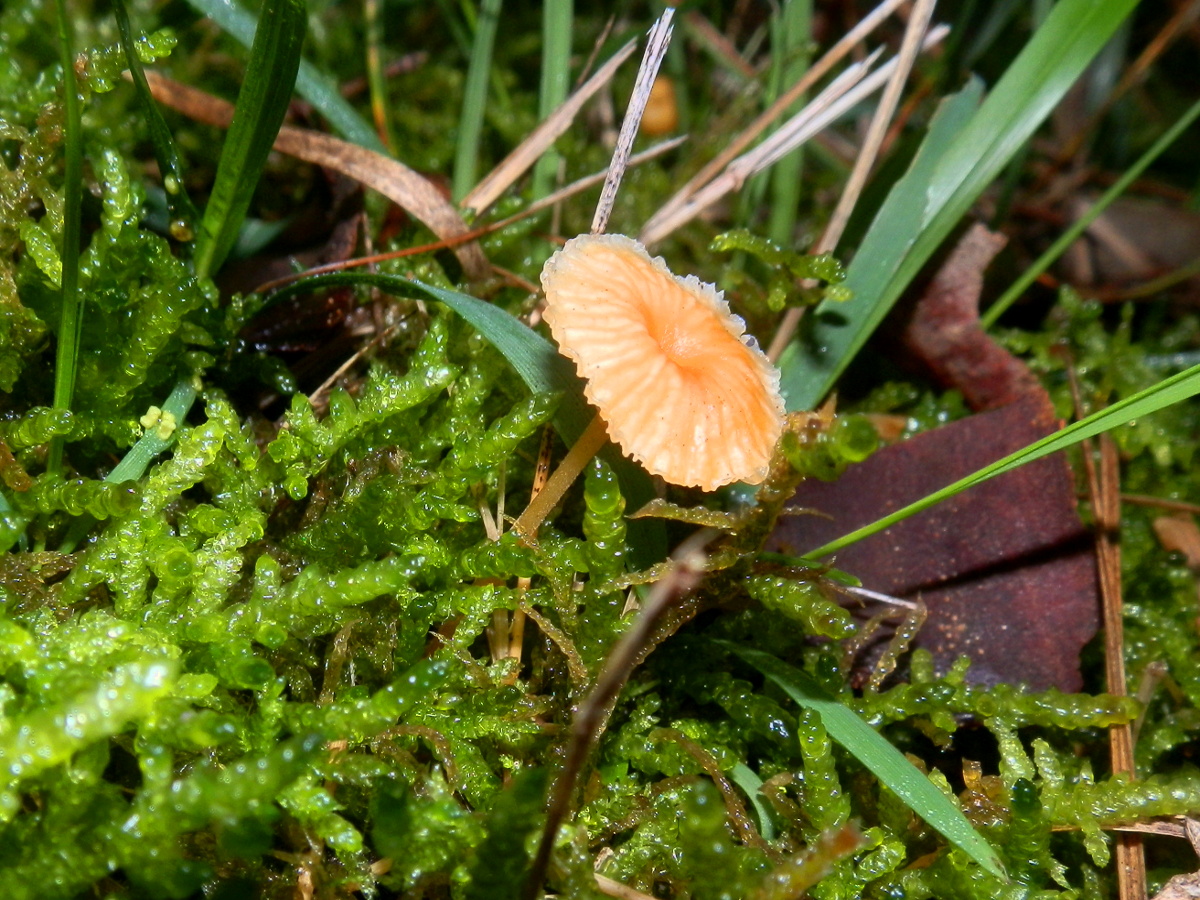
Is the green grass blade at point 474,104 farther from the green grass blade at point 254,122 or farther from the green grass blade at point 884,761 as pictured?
the green grass blade at point 884,761

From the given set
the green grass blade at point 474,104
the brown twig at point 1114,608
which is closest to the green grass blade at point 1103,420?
the brown twig at point 1114,608

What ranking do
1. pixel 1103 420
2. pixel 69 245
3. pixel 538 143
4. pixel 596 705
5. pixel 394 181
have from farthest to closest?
pixel 538 143
pixel 394 181
pixel 1103 420
pixel 69 245
pixel 596 705

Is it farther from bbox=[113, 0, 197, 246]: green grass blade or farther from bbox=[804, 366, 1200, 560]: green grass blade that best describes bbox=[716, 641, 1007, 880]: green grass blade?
bbox=[113, 0, 197, 246]: green grass blade

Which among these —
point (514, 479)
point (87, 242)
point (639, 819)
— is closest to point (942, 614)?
point (639, 819)

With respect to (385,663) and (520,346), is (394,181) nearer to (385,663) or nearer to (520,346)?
(520,346)

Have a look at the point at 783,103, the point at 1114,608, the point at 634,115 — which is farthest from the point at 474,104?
the point at 1114,608
